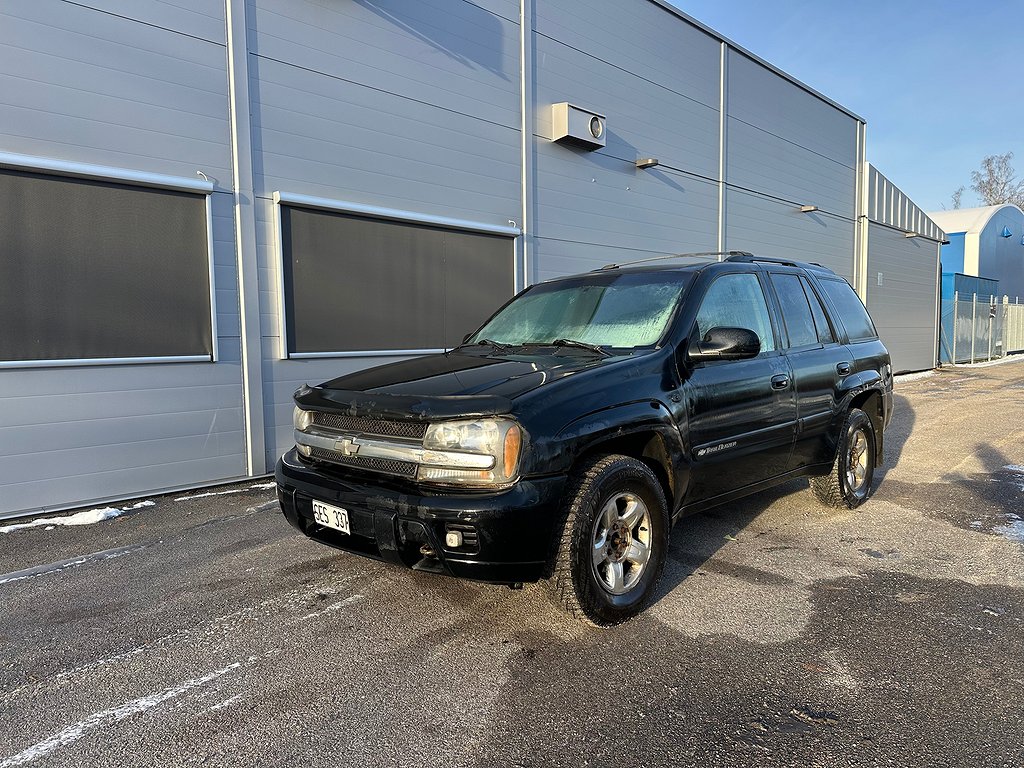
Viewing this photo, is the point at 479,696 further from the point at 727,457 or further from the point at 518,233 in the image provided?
the point at 518,233

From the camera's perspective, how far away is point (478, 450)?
118 inches

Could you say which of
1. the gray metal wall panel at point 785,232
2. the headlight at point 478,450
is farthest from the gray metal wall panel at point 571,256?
the headlight at point 478,450

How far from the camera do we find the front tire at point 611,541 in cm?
312

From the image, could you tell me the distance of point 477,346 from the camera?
4.64 meters

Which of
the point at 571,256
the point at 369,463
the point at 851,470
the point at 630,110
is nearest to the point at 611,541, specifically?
the point at 369,463

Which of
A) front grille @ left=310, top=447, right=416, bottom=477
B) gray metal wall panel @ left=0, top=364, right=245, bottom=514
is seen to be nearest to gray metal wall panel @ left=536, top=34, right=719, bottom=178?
gray metal wall panel @ left=0, top=364, right=245, bottom=514

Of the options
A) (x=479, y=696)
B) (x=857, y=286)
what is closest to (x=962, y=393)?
(x=857, y=286)

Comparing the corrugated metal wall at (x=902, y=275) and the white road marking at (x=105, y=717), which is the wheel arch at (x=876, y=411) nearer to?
the white road marking at (x=105, y=717)

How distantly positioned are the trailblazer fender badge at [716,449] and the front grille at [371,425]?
1.66 metres

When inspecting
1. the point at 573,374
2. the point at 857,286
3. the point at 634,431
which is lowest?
the point at 634,431

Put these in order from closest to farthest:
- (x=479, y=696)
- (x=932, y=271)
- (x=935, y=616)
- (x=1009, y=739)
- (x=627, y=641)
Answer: (x=1009, y=739), (x=479, y=696), (x=627, y=641), (x=935, y=616), (x=932, y=271)

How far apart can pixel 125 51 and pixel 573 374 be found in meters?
5.58

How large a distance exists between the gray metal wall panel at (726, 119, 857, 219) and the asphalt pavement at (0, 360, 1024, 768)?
10767 mm

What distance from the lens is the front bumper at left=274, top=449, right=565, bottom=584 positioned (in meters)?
2.91
